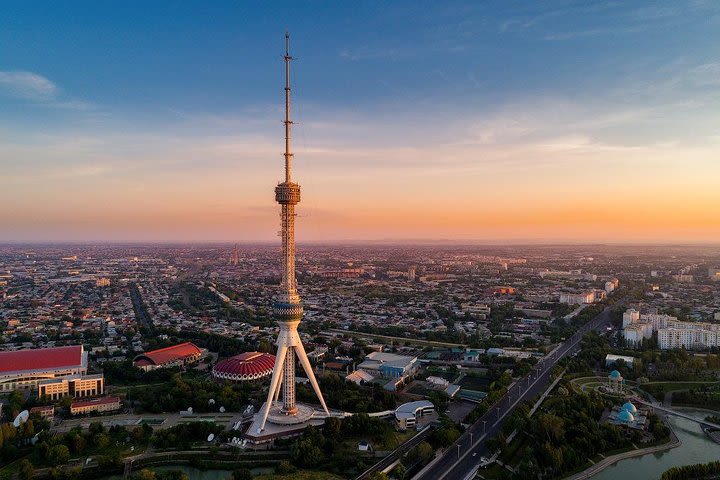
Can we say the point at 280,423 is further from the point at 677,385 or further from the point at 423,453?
the point at 677,385

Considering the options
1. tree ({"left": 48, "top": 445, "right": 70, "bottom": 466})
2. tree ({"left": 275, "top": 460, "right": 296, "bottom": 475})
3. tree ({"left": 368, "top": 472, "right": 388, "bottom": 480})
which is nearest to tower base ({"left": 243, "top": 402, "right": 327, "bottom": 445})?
tree ({"left": 275, "top": 460, "right": 296, "bottom": 475})

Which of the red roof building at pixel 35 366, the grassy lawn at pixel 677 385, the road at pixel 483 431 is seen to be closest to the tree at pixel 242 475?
the road at pixel 483 431

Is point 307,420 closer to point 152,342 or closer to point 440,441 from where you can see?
point 440,441

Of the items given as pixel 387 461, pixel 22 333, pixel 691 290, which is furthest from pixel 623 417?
pixel 691 290

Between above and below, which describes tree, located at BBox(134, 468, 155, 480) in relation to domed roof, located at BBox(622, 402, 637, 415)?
below

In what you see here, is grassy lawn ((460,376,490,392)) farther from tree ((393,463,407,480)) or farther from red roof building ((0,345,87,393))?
red roof building ((0,345,87,393))

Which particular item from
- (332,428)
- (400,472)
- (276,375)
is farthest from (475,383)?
(400,472)
